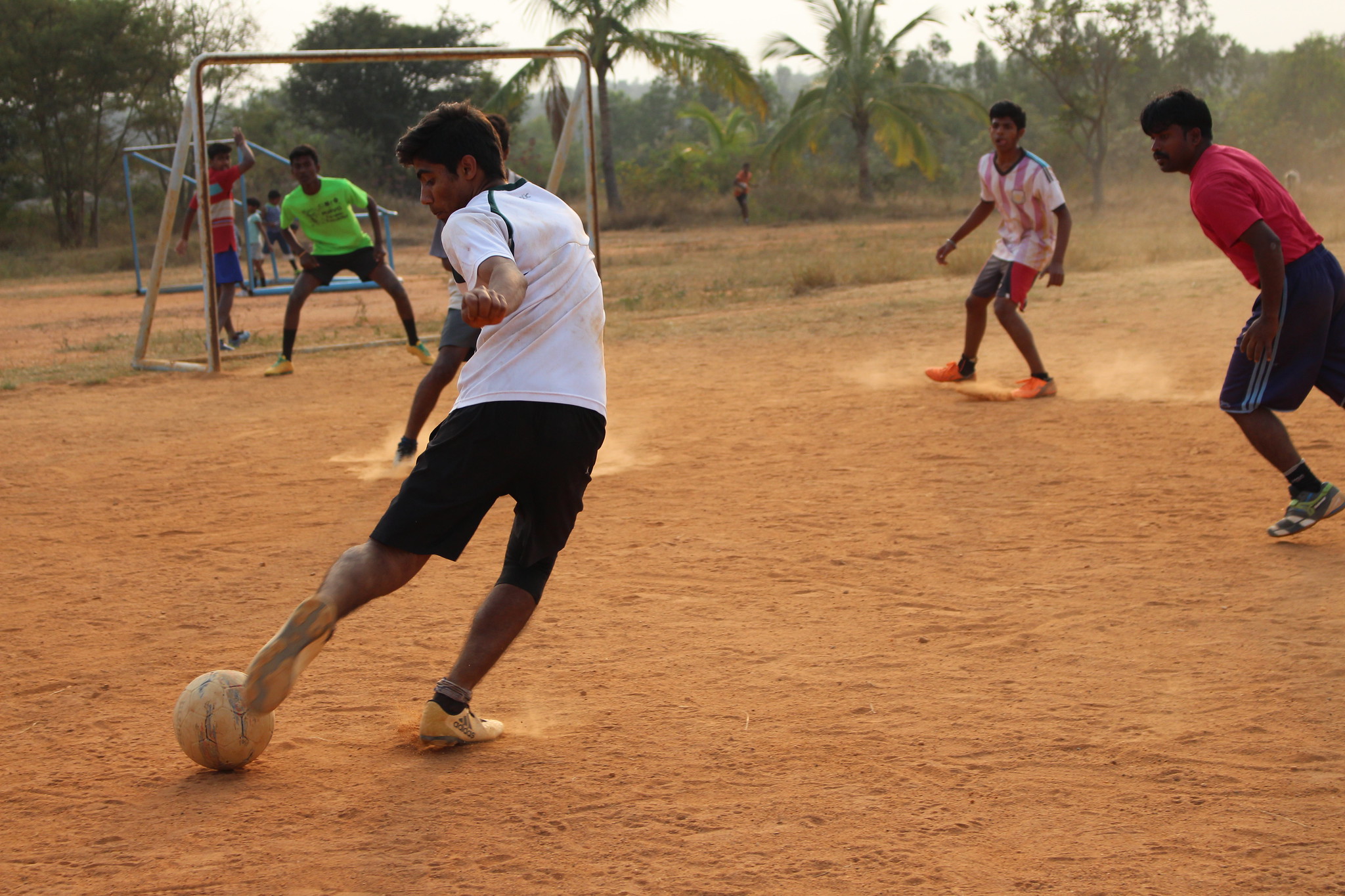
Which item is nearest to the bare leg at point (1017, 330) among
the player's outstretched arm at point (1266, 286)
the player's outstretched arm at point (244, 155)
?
the player's outstretched arm at point (1266, 286)

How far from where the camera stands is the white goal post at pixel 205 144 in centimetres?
886

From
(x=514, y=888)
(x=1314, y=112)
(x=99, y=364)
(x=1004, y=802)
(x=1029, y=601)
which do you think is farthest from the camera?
(x=1314, y=112)

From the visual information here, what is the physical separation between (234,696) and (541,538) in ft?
2.78

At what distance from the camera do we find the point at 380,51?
8969 mm

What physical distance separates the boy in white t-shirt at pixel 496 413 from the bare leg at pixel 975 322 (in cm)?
508

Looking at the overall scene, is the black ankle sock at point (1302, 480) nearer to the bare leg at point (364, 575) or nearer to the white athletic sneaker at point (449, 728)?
the white athletic sneaker at point (449, 728)

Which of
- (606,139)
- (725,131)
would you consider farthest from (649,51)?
(725,131)

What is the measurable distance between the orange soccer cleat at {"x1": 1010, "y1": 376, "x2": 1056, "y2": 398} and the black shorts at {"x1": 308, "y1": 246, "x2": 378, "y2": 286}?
467 centimetres

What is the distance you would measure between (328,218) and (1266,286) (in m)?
6.49

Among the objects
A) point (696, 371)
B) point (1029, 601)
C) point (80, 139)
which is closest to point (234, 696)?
point (1029, 601)

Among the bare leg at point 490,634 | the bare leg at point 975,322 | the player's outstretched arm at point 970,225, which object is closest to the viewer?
the bare leg at point 490,634

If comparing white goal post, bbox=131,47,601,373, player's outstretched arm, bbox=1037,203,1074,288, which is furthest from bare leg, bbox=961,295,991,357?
white goal post, bbox=131,47,601,373

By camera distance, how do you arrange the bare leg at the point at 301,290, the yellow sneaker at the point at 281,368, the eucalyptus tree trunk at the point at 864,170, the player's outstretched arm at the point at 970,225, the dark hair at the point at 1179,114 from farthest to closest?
the eucalyptus tree trunk at the point at 864,170 → the yellow sneaker at the point at 281,368 → the bare leg at the point at 301,290 → the player's outstretched arm at the point at 970,225 → the dark hair at the point at 1179,114

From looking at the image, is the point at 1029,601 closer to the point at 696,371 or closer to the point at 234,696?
the point at 234,696
